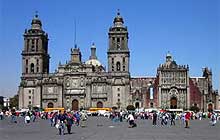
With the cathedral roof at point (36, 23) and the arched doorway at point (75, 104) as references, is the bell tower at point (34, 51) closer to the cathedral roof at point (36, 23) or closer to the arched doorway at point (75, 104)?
the cathedral roof at point (36, 23)

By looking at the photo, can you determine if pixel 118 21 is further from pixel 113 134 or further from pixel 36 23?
pixel 113 134

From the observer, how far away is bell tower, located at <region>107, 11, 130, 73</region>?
100000mm

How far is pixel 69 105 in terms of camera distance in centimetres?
10400

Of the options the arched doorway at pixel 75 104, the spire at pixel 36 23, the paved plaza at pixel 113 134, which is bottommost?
the paved plaza at pixel 113 134

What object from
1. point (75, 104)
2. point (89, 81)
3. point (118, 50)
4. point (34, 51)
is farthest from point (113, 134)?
point (34, 51)

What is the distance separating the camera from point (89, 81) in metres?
103

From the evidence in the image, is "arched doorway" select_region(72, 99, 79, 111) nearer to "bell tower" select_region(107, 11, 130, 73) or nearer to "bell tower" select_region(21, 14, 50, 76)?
"bell tower" select_region(21, 14, 50, 76)

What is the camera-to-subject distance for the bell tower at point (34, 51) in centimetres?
10375

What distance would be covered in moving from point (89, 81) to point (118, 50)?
9.53 m

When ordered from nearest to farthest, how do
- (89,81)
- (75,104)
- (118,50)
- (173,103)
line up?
(118,50)
(89,81)
(75,104)
(173,103)

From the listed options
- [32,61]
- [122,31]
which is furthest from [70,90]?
[122,31]

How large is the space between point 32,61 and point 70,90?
1067 centimetres

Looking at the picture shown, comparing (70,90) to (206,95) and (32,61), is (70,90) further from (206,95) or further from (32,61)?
(206,95)

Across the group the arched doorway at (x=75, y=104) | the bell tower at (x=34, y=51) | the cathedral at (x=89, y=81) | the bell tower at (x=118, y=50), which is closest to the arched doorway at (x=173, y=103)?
the cathedral at (x=89, y=81)
